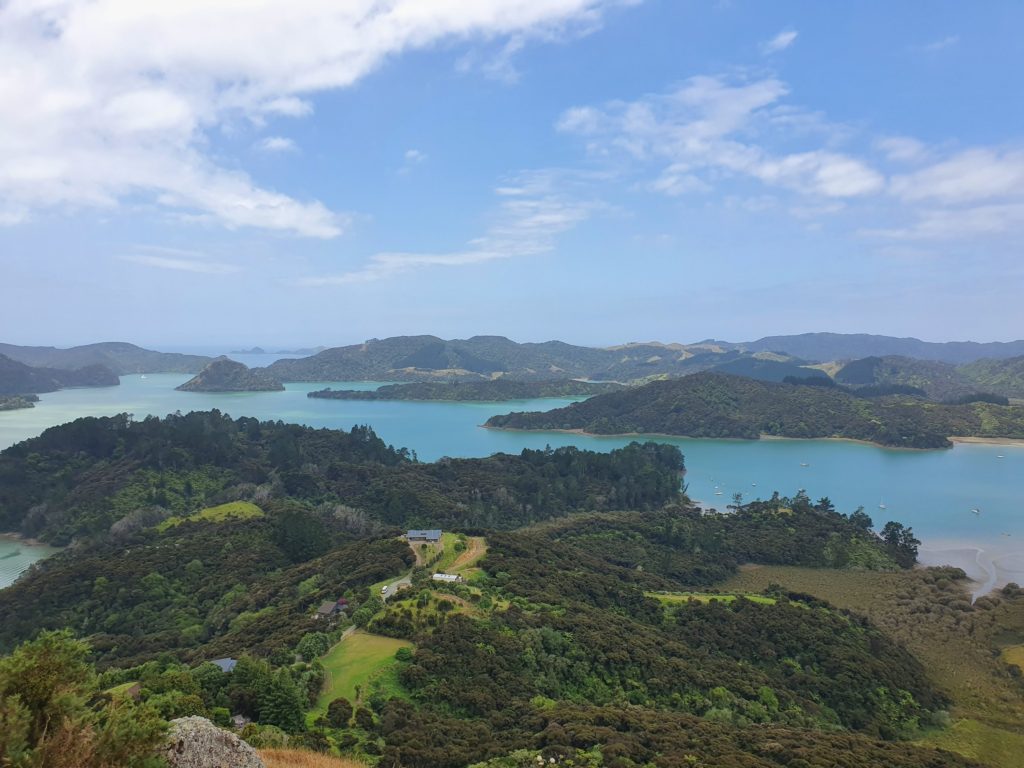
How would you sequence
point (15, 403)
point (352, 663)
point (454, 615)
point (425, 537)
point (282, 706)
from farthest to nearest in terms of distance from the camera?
point (15, 403), point (425, 537), point (454, 615), point (352, 663), point (282, 706)

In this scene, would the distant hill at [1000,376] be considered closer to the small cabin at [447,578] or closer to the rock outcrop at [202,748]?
the small cabin at [447,578]

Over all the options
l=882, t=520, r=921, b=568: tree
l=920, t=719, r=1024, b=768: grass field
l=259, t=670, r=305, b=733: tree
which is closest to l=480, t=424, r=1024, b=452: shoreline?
l=882, t=520, r=921, b=568: tree

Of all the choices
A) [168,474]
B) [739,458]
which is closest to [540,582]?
[168,474]

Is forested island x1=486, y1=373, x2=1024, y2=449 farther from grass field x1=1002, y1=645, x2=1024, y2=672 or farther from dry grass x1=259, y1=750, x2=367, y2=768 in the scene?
dry grass x1=259, y1=750, x2=367, y2=768

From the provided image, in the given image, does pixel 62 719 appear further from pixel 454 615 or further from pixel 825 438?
pixel 825 438

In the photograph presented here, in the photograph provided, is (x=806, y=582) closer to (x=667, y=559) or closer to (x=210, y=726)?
(x=667, y=559)

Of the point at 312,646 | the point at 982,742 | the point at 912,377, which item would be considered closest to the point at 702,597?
the point at 982,742
